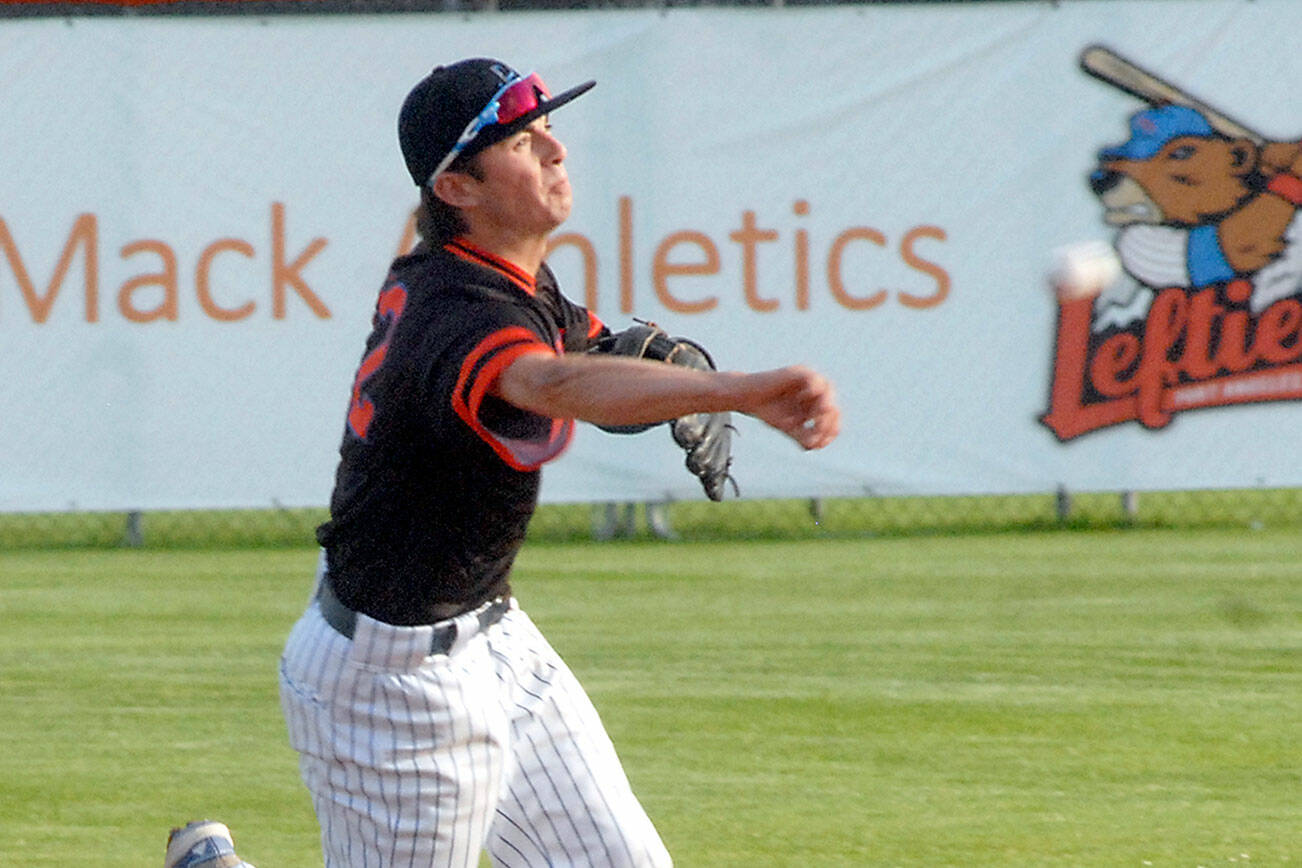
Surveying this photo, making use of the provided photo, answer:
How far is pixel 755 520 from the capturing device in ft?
42.3

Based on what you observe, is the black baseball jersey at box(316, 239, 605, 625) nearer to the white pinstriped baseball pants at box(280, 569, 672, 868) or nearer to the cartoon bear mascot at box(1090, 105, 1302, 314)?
the white pinstriped baseball pants at box(280, 569, 672, 868)

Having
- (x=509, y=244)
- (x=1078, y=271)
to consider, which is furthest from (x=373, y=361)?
(x=1078, y=271)

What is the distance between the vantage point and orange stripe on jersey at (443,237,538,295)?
3656 millimetres

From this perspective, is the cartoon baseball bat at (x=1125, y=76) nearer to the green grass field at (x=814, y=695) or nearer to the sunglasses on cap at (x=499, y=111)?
the green grass field at (x=814, y=695)

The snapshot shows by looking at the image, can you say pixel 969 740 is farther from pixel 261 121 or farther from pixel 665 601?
pixel 261 121

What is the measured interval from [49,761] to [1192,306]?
6991 mm

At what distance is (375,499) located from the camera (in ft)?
11.8

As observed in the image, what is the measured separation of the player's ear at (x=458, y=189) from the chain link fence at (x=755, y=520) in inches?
328

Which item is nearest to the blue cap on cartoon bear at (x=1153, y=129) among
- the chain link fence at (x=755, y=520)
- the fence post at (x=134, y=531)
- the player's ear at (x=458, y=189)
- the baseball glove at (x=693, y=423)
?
the chain link fence at (x=755, y=520)

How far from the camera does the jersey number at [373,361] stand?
141 inches

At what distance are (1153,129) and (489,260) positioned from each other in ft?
27.5

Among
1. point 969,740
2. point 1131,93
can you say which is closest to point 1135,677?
point 969,740

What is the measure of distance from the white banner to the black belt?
7542 millimetres

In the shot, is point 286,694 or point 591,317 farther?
point 591,317
